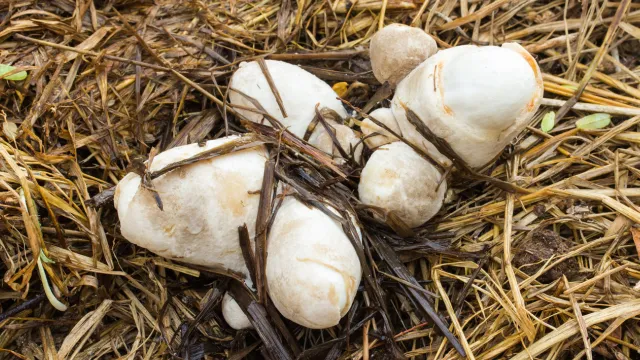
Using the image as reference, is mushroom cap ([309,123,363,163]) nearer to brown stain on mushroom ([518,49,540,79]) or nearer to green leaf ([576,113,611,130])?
brown stain on mushroom ([518,49,540,79])

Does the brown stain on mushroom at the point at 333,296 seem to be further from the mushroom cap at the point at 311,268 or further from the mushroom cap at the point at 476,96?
the mushroom cap at the point at 476,96

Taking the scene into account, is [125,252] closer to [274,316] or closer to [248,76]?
[274,316]

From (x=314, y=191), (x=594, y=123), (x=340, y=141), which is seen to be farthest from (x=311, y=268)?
(x=594, y=123)

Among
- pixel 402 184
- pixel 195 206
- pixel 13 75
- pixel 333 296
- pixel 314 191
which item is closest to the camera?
pixel 333 296

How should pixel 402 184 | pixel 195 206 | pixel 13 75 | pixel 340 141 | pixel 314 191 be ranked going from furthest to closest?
pixel 13 75, pixel 340 141, pixel 314 191, pixel 402 184, pixel 195 206

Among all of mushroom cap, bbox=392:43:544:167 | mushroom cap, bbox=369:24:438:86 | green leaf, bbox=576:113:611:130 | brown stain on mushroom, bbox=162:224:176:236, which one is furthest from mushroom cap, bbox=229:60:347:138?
green leaf, bbox=576:113:611:130

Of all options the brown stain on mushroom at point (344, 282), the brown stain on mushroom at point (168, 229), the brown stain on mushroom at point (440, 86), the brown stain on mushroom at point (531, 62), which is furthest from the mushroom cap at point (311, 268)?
the brown stain on mushroom at point (531, 62)

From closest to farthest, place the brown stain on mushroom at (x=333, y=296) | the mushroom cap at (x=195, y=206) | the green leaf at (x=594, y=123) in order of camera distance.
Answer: the brown stain on mushroom at (x=333, y=296), the mushroom cap at (x=195, y=206), the green leaf at (x=594, y=123)

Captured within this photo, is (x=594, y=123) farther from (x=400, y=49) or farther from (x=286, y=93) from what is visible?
(x=286, y=93)
